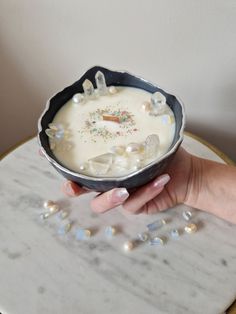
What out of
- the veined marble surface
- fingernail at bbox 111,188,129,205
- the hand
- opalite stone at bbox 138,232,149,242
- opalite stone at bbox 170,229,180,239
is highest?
fingernail at bbox 111,188,129,205

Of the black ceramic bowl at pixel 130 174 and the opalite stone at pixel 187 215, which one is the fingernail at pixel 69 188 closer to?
the black ceramic bowl at pixel 130 174

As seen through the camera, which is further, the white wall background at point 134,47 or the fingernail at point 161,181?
the white wall background at point 134,47

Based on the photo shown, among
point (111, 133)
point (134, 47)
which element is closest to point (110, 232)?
point (111, 133)

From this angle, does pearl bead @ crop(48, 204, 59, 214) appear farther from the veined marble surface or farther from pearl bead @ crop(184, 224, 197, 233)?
pearl bead @ crop(184, 224, 197, 233)

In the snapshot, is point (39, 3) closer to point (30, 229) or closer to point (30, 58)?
point (30, 58)

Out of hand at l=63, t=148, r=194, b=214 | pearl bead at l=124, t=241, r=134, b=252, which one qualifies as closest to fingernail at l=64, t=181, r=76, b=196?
hand at l=63, t=148, r=194, b=214

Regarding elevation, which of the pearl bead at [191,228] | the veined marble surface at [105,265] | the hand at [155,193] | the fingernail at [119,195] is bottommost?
the veined marble surface at [105,265]

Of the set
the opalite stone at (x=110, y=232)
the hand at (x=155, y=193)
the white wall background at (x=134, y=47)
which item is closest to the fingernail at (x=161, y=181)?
the hand at (x=155, y=193)
